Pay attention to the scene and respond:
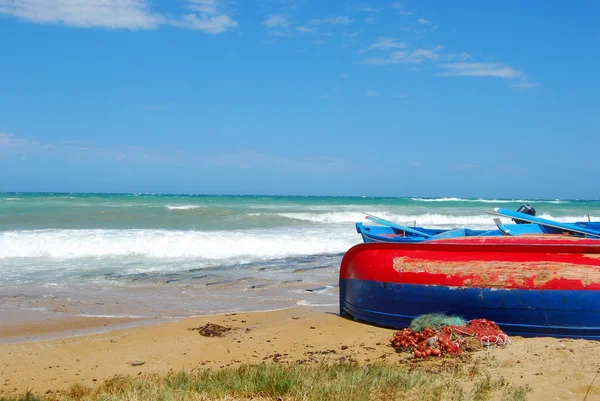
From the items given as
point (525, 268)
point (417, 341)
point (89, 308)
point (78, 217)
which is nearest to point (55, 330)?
point (89, 308)

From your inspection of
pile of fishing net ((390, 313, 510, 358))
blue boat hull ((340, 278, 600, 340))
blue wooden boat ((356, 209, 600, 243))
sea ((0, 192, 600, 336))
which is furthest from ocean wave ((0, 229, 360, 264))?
pile of fishing net ((390, 313, 510, 358))

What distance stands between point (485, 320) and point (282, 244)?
1164 centimetres

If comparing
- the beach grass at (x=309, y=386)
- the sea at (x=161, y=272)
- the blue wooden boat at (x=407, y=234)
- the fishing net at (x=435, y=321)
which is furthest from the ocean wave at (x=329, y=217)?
the beach grass at (x=309, y=386)

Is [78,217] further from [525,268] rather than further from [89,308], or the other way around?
[525,268]

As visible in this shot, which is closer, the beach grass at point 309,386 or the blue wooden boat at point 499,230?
the beach grass at point 309,386

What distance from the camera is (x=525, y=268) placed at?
20.8 feet

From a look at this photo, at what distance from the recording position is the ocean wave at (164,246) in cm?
1523

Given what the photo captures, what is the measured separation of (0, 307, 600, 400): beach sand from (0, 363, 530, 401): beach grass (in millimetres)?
360

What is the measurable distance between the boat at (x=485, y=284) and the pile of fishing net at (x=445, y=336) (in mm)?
282

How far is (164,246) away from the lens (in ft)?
53.9

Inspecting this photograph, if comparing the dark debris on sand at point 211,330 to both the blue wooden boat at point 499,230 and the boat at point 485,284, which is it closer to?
the boat at point 485,284

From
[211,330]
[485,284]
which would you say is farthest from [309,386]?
[211,330]

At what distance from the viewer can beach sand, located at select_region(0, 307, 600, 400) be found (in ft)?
16.6

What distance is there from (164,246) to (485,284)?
1183cm
